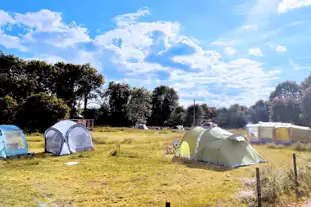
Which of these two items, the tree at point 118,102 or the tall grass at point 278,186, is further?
the tree at point 118,102

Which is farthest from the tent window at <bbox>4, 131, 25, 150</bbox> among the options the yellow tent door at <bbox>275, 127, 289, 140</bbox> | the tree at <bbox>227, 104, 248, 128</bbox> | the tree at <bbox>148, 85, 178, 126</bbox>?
the tree at <bbox>148, 85, 178, 126</bbox>

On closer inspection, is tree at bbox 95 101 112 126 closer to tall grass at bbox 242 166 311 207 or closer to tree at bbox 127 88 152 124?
tree at bbox 127 88 152 124

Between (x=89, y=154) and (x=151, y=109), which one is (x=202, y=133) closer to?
(x=89, y=154)

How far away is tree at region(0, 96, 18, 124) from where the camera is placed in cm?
→ 3228

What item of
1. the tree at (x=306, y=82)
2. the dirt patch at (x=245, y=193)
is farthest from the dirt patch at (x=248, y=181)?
the tree at (x=306, y=82)

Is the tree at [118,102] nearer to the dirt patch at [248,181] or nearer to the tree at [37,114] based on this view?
the tree at [37,114]

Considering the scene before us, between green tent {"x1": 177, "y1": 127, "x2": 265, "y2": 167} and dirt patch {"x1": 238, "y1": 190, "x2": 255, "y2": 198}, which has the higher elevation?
green tent {"x1": 177, "y1": 127, "x2": 265, "y2": 167}

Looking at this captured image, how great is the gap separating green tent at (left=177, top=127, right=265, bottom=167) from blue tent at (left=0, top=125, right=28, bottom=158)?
9.54 m

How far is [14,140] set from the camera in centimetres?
1429

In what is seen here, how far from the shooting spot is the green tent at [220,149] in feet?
38.3

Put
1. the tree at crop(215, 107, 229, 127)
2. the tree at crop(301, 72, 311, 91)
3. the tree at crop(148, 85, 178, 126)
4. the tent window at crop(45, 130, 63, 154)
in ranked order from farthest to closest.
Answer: the tree at crop(148, 85, 178, 126) → the tree at crop(215, 107, 229, 127) → the tree at crop(301, 72, 311, 91) → the tent window at crop(45, 130, 63, 154)

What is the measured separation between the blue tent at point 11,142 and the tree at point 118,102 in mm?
36461

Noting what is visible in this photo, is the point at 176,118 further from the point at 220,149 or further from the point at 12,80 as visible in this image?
the point at 220,149

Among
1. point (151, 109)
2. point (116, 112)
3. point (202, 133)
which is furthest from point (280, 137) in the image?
point (151, 109)
